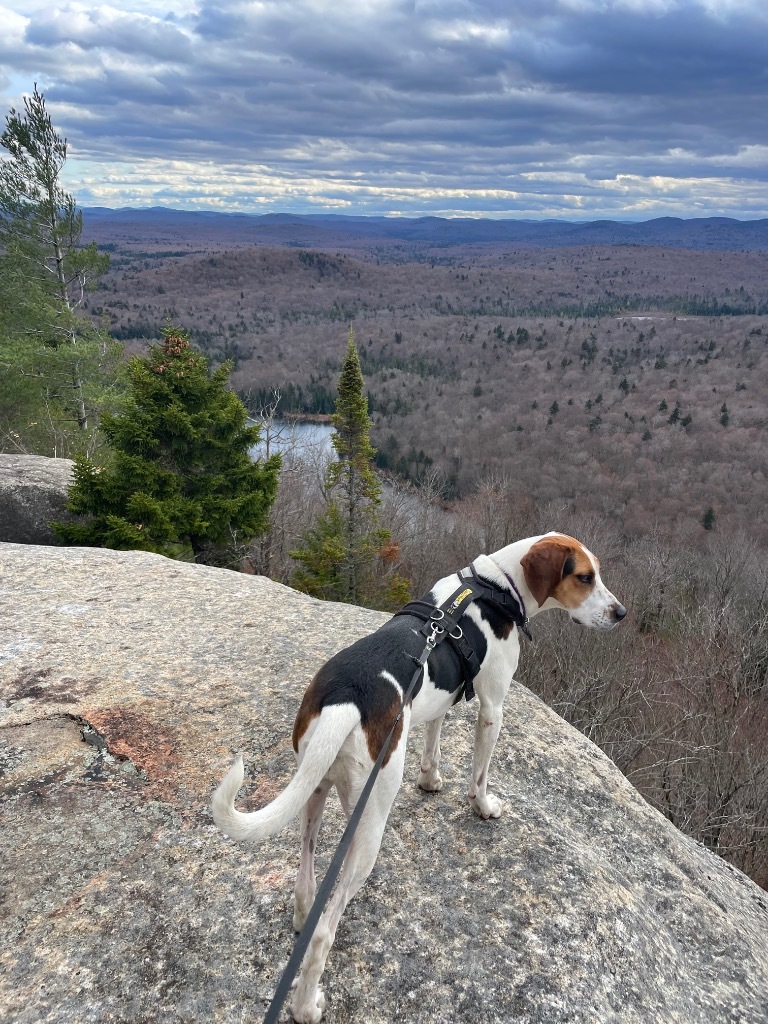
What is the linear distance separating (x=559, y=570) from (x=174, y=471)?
13.1 metres

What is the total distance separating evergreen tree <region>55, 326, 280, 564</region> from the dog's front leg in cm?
1086

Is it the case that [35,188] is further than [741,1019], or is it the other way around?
[35,188]

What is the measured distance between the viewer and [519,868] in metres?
4.16

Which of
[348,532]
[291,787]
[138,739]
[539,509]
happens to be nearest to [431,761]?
[291,787]

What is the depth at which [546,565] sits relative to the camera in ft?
14.0

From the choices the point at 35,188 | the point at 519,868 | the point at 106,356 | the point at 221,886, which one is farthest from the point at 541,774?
the point at 35,188

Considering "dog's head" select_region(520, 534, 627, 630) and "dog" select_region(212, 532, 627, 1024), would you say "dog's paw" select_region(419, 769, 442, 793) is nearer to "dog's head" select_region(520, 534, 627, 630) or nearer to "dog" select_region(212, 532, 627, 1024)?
"dog" select_region(212, 532, 627, 1024)

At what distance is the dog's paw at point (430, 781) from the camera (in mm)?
4707

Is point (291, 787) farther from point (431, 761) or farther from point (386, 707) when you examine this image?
point (431, 761)

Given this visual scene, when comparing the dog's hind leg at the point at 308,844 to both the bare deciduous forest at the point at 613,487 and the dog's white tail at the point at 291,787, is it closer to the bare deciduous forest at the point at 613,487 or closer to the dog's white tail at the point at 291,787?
the dog's white tail at the point at 291,787

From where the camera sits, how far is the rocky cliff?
3285 millimetres

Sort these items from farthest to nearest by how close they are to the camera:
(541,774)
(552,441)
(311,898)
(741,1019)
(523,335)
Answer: (523,335), (552,441), (541,774), (741,1019), (311,898)

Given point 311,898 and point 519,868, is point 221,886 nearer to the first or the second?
point 311,898

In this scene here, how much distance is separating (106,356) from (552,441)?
2450 inches
